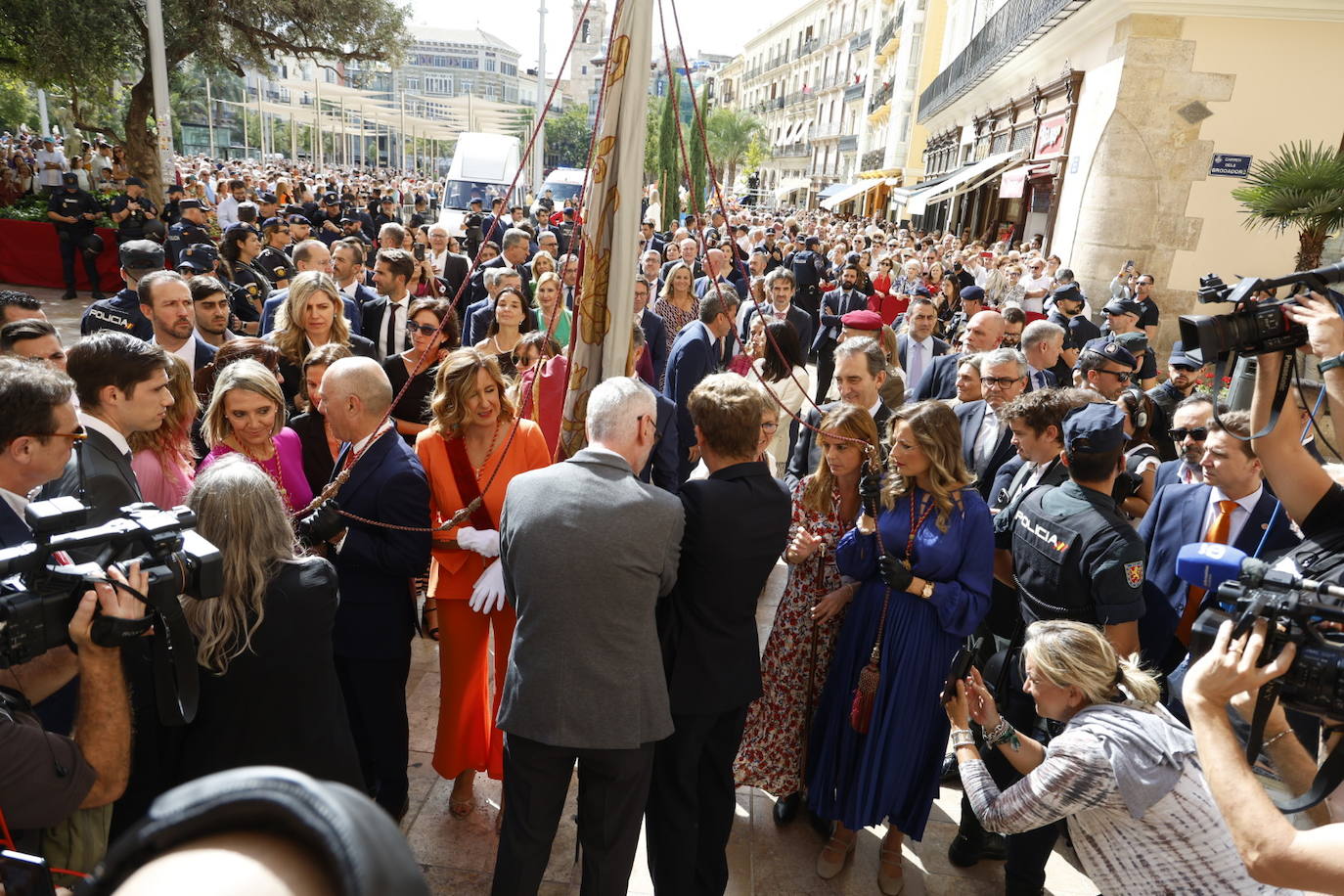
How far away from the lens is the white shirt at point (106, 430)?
271cm

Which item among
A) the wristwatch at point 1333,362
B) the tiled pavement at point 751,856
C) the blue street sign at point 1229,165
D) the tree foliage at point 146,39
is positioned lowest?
the tiled pavement at point 751,856

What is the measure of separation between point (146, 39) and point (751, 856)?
54.3ft

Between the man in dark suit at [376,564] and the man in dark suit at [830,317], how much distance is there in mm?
4732

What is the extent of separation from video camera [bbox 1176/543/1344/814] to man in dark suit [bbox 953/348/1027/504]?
99.3 inches

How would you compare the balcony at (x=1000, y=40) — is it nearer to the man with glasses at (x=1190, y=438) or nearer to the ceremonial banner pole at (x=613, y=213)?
the man with glasses at (x=1190, y=438)

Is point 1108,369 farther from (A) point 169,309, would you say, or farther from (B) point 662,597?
(A) point 169,309

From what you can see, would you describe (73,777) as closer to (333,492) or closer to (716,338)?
(333,492)

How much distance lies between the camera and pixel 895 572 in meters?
2.88

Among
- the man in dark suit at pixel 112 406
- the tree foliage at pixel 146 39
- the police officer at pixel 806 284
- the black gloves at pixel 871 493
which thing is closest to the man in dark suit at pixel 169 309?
the man in dark suit at pixel 112 406

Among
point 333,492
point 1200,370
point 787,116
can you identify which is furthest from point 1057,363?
point 787,116

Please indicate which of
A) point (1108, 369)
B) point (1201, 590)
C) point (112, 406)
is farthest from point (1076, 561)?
point (112, 406)

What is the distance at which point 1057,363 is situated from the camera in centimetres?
602

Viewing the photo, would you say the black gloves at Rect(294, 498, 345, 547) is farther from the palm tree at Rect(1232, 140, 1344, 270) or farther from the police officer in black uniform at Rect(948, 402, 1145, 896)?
the palm tree at Rect(1232, 140, 1344, 270)

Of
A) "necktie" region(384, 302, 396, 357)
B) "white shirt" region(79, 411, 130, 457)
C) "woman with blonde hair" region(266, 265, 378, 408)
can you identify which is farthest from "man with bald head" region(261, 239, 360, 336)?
"white shirt" region(79, 411, 130, 457)
